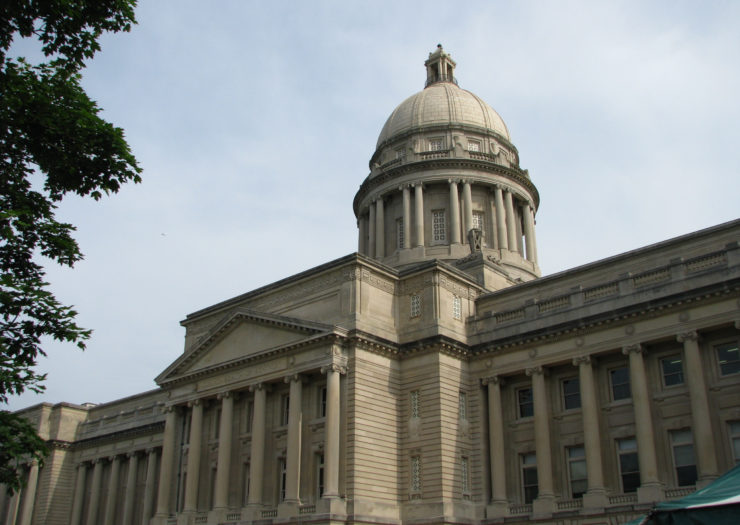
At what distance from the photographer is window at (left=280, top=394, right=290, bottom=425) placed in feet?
127

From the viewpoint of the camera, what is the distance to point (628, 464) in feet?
107

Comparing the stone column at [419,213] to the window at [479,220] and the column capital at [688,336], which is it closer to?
the window at [479,220]

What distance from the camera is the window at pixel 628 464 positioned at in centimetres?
3219

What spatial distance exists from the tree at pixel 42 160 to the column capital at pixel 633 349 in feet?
74.9

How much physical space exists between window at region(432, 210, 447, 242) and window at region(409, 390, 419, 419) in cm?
1890

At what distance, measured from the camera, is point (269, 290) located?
41.8 meters

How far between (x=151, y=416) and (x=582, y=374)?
32.6m

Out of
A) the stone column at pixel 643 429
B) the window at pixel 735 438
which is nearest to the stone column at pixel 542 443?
the stone column at pixel 643 429

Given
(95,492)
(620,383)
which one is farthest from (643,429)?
(95,492)

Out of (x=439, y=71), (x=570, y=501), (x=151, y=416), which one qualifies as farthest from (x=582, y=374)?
(x=439, y=71)

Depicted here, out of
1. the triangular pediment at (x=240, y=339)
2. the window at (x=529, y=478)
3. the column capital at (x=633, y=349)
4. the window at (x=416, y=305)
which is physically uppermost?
the window at (x=416, y=305)

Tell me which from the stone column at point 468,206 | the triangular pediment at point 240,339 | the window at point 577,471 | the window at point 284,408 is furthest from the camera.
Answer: the stone column at point 468,206

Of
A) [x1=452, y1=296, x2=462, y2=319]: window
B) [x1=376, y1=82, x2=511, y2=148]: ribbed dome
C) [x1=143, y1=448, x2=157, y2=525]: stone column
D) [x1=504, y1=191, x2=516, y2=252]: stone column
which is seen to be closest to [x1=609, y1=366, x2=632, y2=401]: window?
[x1=452, y1=296, x2=462, y2=319]: window

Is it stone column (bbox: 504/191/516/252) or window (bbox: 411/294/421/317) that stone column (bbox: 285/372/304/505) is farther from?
stone column (bbox: 504/191/516/252)
